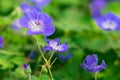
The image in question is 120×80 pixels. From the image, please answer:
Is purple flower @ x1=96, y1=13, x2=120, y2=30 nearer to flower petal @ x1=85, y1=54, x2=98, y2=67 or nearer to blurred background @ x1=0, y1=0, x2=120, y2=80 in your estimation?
blurred background @ x1=0, y1=0, x2=120, y2=80

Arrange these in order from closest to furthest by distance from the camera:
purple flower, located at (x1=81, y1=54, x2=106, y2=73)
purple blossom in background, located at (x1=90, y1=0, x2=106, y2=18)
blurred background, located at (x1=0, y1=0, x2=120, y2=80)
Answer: purple flower, located at (x1=81, y1=54, x2=106, y2=73), blurred background, located at (x1=0, y1=0, x2=120, y2=80), purple blossom in background, located at (x1=90, y1=0, x2=106, y2=18)

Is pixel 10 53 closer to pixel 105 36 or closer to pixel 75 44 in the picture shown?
pixel 75 44

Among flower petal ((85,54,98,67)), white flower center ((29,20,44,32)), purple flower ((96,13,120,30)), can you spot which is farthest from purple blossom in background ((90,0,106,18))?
flower petal ((85,54,98,67))

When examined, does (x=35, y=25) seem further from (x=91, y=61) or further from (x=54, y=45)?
(x=91, y=61)

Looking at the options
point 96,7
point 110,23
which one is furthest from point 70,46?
point 96,7

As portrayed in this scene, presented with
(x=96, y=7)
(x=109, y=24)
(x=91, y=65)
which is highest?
(x=91, y=65)

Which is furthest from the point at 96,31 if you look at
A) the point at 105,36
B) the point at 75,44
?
the point at 75,44

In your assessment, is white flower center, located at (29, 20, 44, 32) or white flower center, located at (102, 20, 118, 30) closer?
white flower center, located at (29, 20, 44, 32)

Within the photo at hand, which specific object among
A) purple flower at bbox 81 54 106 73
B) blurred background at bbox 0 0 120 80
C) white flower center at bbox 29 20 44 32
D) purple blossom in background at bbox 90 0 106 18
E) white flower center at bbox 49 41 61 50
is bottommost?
purple blossom in background at bbox 90 0 106 18
